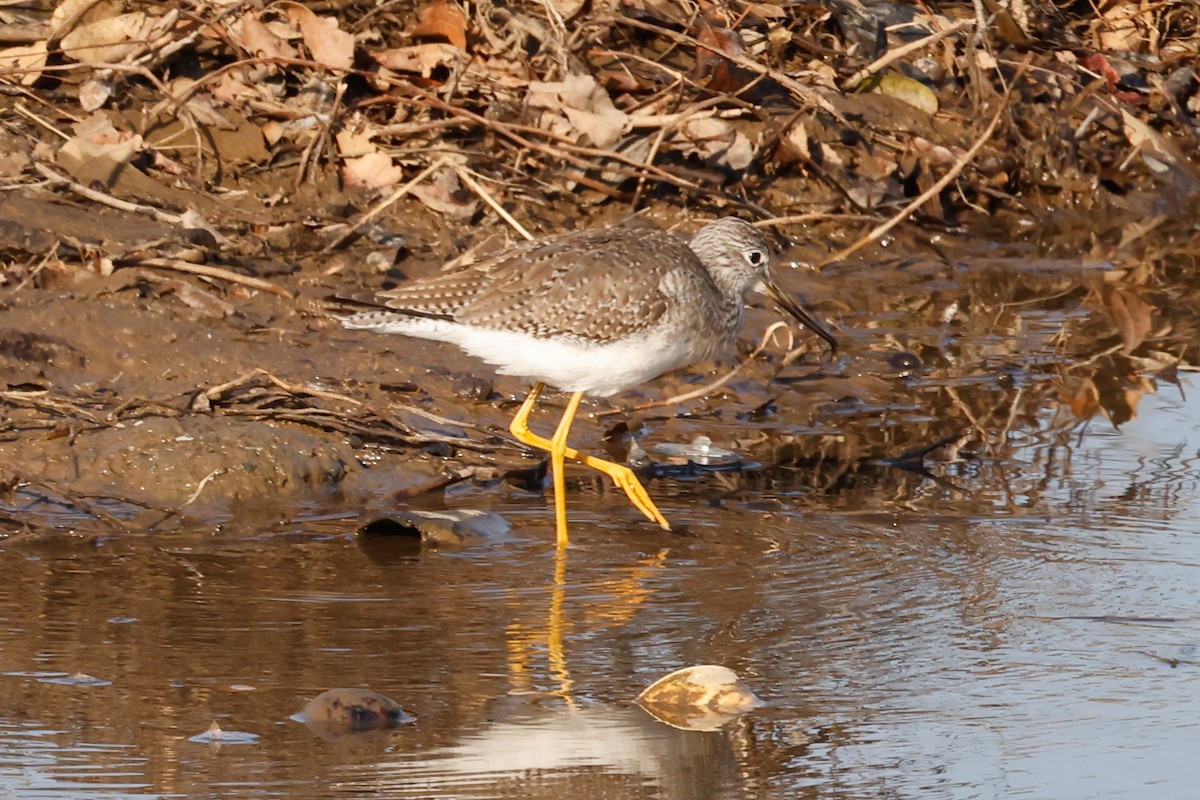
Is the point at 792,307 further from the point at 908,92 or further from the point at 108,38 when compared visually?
the point at 108,38

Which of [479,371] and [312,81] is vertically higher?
[312,81]

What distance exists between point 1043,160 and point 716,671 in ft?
23.6

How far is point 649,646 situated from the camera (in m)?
4.98

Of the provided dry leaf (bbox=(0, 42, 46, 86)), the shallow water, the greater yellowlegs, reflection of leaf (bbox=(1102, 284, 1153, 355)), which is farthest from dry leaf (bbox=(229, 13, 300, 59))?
reflection of leaf (bbox=(1102, 284, 1153, 355))

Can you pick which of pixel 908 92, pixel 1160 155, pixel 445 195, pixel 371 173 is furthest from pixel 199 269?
pixel 1160 155

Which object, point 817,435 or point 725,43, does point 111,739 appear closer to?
point 817,435

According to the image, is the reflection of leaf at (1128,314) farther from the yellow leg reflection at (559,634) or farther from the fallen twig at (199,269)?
the fallen twig at (199,269)

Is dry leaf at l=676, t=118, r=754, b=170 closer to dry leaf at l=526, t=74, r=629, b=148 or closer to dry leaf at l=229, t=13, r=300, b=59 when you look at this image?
dry leaf at l=526, t=74, r=629, b=148

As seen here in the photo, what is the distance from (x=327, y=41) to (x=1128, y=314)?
Answer: 4.45m

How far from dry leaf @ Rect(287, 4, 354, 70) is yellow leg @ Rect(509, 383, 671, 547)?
2.65 m

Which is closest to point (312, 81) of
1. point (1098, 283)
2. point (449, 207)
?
point (449, 207)

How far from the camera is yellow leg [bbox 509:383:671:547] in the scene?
620 centimetres

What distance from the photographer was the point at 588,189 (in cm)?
919

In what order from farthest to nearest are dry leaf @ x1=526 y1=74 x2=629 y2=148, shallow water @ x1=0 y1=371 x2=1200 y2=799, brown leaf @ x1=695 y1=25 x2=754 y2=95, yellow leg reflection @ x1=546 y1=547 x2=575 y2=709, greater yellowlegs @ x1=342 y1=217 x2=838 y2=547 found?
1. brown leaf @ x1=695 y1=25 x2=754 y2=95
2. dry leaf @ x1=526 y1=74 x2=629 y2=148
3. greater yellowlegs @ x1=342 y1=217 x2=838 y2=547
4. yellow leg reflection @ x1=546 y1=547 x2=575 y2=709
5. shallow water @ x1=0 y1=371 x2=1200 y2=799
